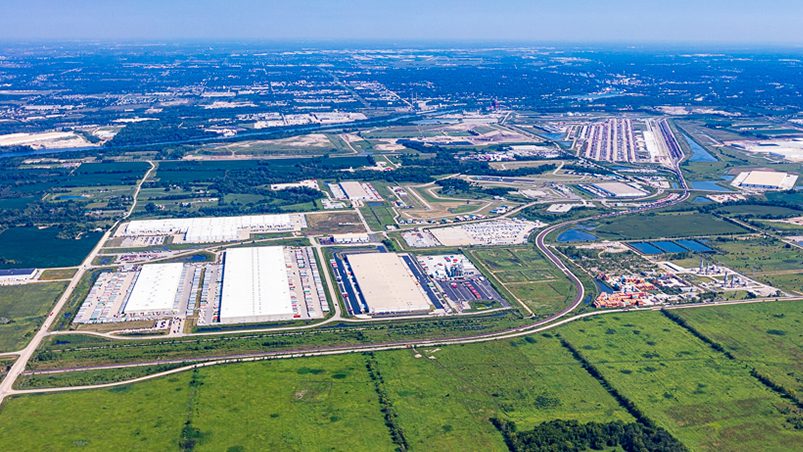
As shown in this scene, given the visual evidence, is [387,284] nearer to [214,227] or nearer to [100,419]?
[214,227]

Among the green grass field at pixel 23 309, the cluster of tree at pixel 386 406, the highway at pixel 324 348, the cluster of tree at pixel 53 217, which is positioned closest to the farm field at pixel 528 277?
the highway at pixel 324 348

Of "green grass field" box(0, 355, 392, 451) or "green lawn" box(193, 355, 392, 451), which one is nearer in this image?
"green grass field" box(0, 355, 392, 451)

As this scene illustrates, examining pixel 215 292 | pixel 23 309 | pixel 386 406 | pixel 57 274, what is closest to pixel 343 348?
pixel 386 406

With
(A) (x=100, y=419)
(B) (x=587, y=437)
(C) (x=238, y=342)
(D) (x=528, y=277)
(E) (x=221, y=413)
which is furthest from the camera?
(D) (x=528, y=277)

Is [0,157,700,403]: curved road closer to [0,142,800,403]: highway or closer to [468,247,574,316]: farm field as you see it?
[0,142,800,403]: highway

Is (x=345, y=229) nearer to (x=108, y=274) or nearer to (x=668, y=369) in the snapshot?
(x=108, y=274)

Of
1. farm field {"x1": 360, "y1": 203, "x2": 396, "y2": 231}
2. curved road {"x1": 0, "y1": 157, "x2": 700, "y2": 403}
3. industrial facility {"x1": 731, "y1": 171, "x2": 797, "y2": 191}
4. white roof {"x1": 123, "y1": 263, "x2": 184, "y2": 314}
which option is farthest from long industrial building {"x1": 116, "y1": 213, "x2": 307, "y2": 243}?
industrial facility {"x1": 731, "y1": 171, "x2": 797, "y2": 191}
